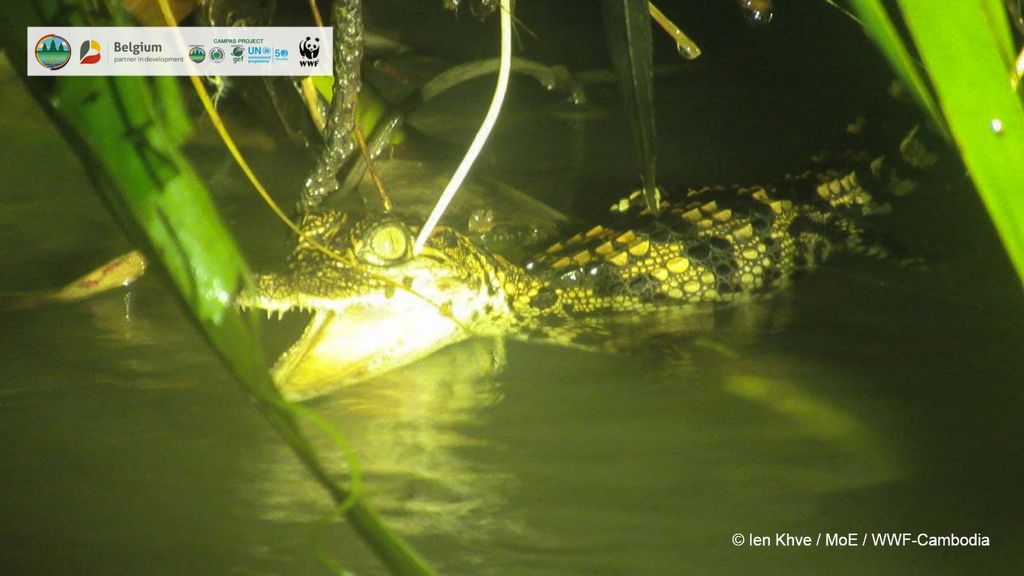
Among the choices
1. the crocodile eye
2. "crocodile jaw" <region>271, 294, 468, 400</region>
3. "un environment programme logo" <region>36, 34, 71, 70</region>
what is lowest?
"crocodile jaw" <region>271, 294, 468, 400</region>

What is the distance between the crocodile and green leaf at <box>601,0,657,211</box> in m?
1.43

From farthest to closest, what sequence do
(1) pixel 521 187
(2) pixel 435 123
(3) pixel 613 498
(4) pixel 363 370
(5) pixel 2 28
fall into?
1. (2) pixel 435 123
2. (1) pixel 521 187
3. (4) pixel 363 370
4. (3) pixel 613 498
5. (5) pixel 2 28

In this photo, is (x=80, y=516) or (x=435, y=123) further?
(x=435, y=123)

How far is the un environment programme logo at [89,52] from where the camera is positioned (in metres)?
0.96

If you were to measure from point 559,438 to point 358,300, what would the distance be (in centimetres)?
83

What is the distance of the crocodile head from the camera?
2.86 m

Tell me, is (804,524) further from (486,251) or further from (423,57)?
(423,57)

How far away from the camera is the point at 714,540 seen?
2021 mm

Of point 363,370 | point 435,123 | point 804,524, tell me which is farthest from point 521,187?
point 804,524

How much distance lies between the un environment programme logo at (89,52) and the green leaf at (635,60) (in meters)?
0.74

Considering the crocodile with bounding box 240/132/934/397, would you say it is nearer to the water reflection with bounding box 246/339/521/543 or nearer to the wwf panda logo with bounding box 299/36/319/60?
the water reflection with bounding box 246/339/521/543

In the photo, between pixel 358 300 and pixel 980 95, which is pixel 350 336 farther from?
pixel 980 95

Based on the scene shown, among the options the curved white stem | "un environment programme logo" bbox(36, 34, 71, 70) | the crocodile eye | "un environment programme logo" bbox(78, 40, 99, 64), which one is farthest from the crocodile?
"un environment programme logo" bbox(78, 40, 99, 64)

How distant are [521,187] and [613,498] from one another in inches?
89.4
